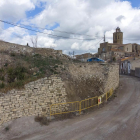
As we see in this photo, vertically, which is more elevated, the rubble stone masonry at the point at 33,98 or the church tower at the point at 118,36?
the church tower at the point at 118,36

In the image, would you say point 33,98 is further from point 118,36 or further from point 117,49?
point 118,36

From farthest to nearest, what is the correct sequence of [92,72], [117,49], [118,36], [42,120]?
[118,36] → [117,49] → [92,72] → [42,120]

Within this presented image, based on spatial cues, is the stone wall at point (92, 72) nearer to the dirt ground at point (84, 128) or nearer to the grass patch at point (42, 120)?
the dirt ground at point (84, 128)

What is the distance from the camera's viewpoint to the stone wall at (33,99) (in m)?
7.94

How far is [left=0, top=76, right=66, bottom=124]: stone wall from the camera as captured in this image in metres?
7.94

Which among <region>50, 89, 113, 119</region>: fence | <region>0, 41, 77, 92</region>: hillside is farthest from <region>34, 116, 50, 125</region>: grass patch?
<region>0, 41, 77, 92</region>: hillside

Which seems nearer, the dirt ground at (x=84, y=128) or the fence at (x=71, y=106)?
the dirt ground at (x=84, y=128)

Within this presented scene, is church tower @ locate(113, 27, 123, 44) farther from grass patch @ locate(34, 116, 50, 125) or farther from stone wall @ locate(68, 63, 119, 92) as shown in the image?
grass patch @ locate(34, 116, 50, 125)

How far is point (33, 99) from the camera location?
29.0 feet

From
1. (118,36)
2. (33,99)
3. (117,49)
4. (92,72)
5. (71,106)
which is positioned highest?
(118,36)

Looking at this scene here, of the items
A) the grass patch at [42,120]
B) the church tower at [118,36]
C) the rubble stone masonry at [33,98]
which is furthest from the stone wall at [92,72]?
the church tower at [118,36]

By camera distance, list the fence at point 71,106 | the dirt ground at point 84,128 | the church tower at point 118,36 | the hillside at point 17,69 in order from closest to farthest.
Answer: the dirt ground at point 84,128 → the hillside at point 17,69 → the fence at point 71,106 → the church tower at point 118,36

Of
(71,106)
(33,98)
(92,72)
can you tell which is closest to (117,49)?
(92,72)

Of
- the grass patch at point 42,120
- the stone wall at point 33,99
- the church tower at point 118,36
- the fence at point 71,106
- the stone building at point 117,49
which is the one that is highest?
the church tower at point 118,36
